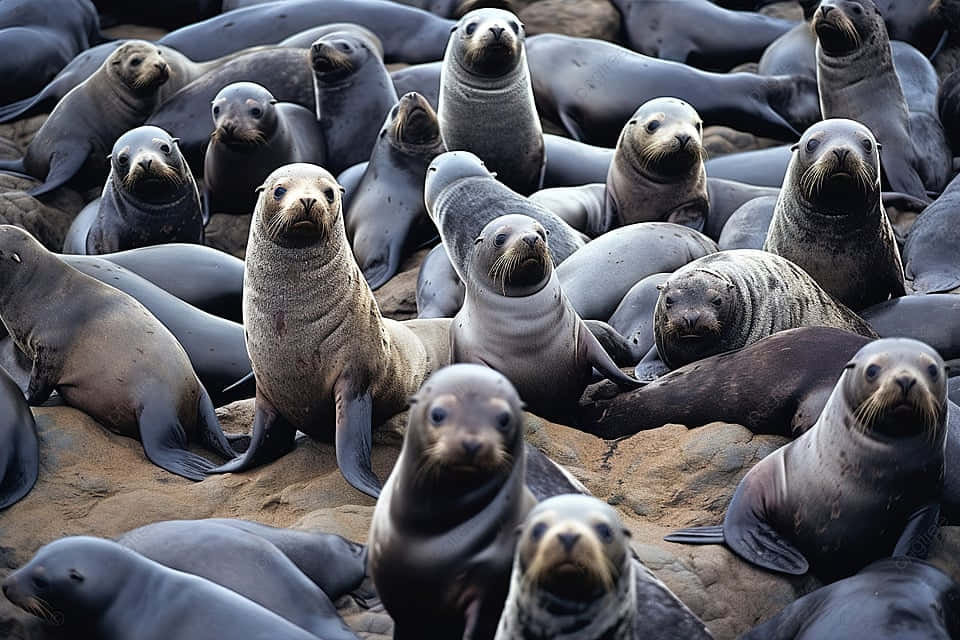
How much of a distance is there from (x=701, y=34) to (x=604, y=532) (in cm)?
867

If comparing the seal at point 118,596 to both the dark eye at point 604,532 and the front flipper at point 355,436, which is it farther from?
the front flipper at point 355,436

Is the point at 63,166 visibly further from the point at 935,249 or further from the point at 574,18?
the point at 935,249

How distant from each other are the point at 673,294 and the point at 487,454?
2.84m

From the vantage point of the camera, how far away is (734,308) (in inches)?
258

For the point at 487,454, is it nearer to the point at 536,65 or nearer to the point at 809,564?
the point at 809,564

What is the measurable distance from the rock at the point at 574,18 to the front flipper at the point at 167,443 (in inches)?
260

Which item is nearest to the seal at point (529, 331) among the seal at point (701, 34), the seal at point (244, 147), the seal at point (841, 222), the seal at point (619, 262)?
the seal at point (619, 262)

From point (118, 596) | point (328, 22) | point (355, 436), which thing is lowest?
point (328, 22)

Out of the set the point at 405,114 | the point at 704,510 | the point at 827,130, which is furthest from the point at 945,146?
the point at 704,510

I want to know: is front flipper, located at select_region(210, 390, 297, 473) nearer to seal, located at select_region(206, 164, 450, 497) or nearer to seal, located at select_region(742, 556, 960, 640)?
seal, located at select_region(206, 164, 450, 497)

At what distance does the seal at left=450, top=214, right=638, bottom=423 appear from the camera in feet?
20.7

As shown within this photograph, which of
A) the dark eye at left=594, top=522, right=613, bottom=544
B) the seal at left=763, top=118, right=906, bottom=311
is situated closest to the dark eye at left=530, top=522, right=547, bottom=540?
the dark eye at left=594, top=522, right=613, bottom=544

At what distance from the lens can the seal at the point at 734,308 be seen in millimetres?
6465

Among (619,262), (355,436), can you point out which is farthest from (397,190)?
(355,436)
